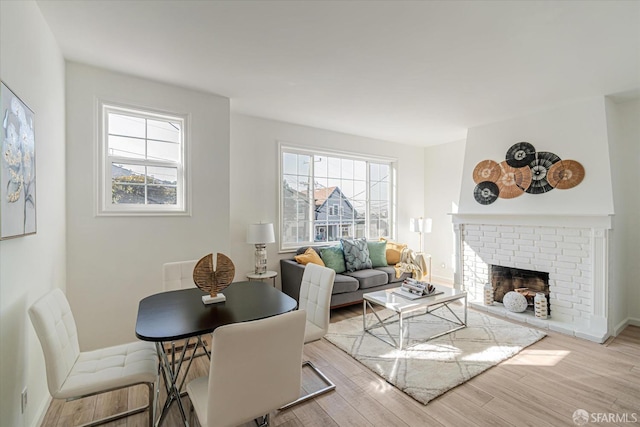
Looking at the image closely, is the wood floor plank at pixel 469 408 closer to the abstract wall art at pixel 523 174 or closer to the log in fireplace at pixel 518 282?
the log in fireplace at pixel 518 282

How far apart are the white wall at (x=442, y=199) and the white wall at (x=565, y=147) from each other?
3.87 ft

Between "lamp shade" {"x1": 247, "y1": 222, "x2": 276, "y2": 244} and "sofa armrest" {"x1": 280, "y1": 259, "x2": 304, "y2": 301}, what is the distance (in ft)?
1.59

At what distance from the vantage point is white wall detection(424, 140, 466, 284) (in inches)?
214

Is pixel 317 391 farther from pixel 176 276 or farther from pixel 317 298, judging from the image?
pixel 176 276

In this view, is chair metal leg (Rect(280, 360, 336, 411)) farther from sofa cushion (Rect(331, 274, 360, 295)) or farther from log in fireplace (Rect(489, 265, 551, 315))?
log in fireplace (Rect(489, 265, 551, 315))

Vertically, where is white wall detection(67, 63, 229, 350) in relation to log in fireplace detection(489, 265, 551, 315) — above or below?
above

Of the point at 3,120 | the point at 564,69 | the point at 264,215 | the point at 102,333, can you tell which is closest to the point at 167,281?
the point at 102,333

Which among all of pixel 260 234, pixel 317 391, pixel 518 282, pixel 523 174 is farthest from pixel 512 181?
pixel 317 391

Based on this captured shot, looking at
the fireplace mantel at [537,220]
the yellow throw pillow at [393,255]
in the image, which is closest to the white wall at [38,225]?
the yellow throw pillow at [393,255]

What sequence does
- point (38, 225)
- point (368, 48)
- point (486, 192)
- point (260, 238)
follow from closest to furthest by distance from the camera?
point (38, 225), point (368, 48), point (260, 238), point (486, 192)

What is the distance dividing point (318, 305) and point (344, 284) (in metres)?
1.47

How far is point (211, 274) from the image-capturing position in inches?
78.4

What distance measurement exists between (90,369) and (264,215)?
270 centimetres

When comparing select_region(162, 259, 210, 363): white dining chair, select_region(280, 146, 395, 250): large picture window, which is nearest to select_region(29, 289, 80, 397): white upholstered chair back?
select_region(162, 259, 210, 363): white dining chair
